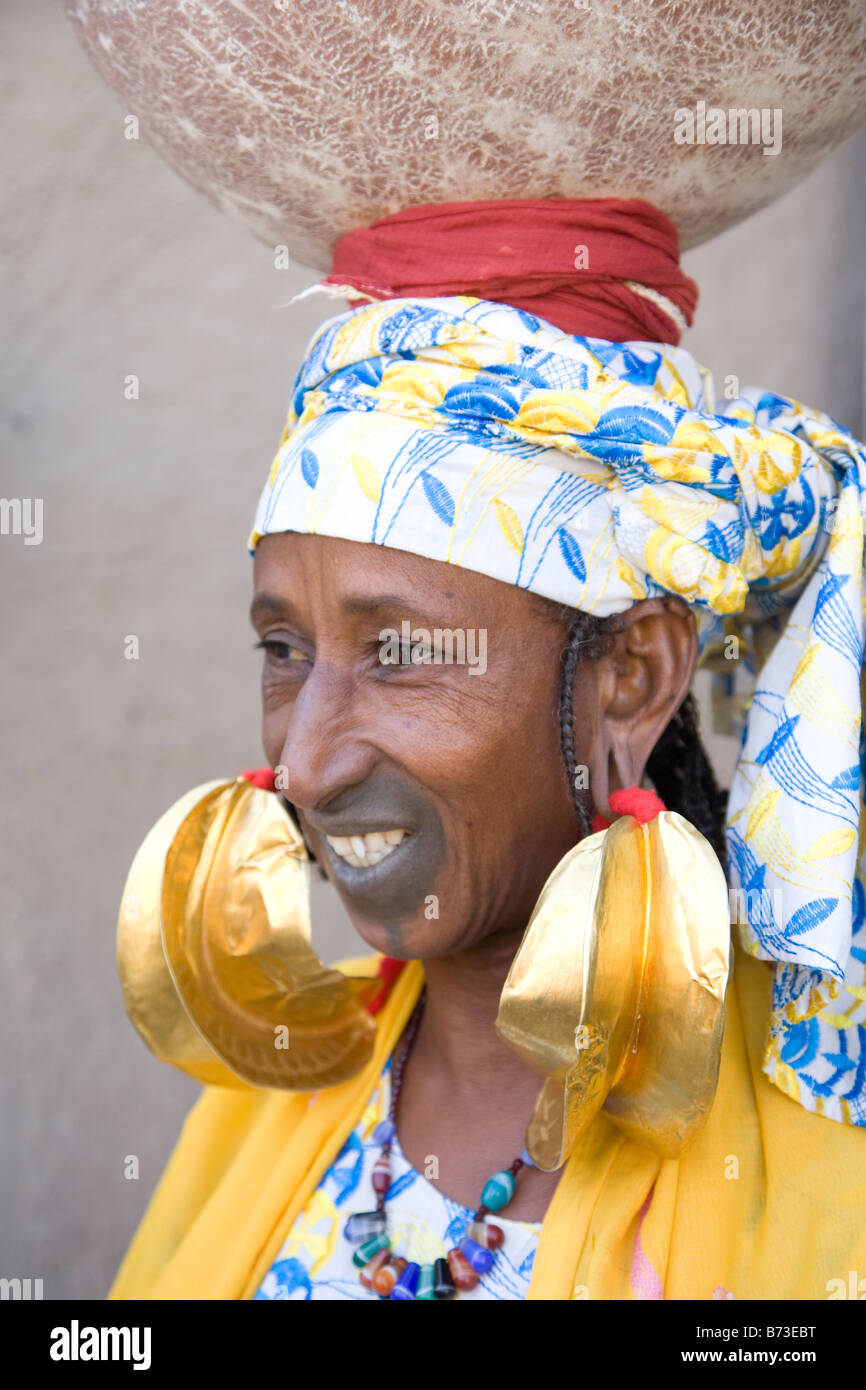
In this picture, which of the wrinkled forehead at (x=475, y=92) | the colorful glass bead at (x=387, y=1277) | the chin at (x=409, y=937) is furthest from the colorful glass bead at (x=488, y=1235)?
the wrinkled forehead at (x=475, y=92)

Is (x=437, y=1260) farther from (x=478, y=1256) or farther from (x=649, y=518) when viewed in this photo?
(x=649, y=518)

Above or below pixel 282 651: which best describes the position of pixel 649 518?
above

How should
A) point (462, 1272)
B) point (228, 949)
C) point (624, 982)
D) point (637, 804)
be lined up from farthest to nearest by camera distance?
point (228, 949)
point (462, 1272)
point (637, 804)
point (624, 982)

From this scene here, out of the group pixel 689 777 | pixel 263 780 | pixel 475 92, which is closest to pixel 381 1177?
pixel 263 780

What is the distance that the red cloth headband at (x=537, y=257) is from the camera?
5.60 ft

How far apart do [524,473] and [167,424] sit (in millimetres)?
1701

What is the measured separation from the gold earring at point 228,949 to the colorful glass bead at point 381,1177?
0.20 meters

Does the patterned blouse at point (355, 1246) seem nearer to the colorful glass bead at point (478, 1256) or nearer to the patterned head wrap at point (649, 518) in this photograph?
the colorful glass bead at point (478, 1256)

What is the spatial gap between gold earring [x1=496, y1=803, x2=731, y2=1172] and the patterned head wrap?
0.56 ft

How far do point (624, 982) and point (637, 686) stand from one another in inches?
17.9

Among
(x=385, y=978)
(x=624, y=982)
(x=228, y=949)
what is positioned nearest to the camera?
(x=624, y=982)

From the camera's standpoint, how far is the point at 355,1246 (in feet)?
6.01

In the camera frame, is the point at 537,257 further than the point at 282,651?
No

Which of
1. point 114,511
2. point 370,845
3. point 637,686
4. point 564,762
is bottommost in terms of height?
point 370,845
